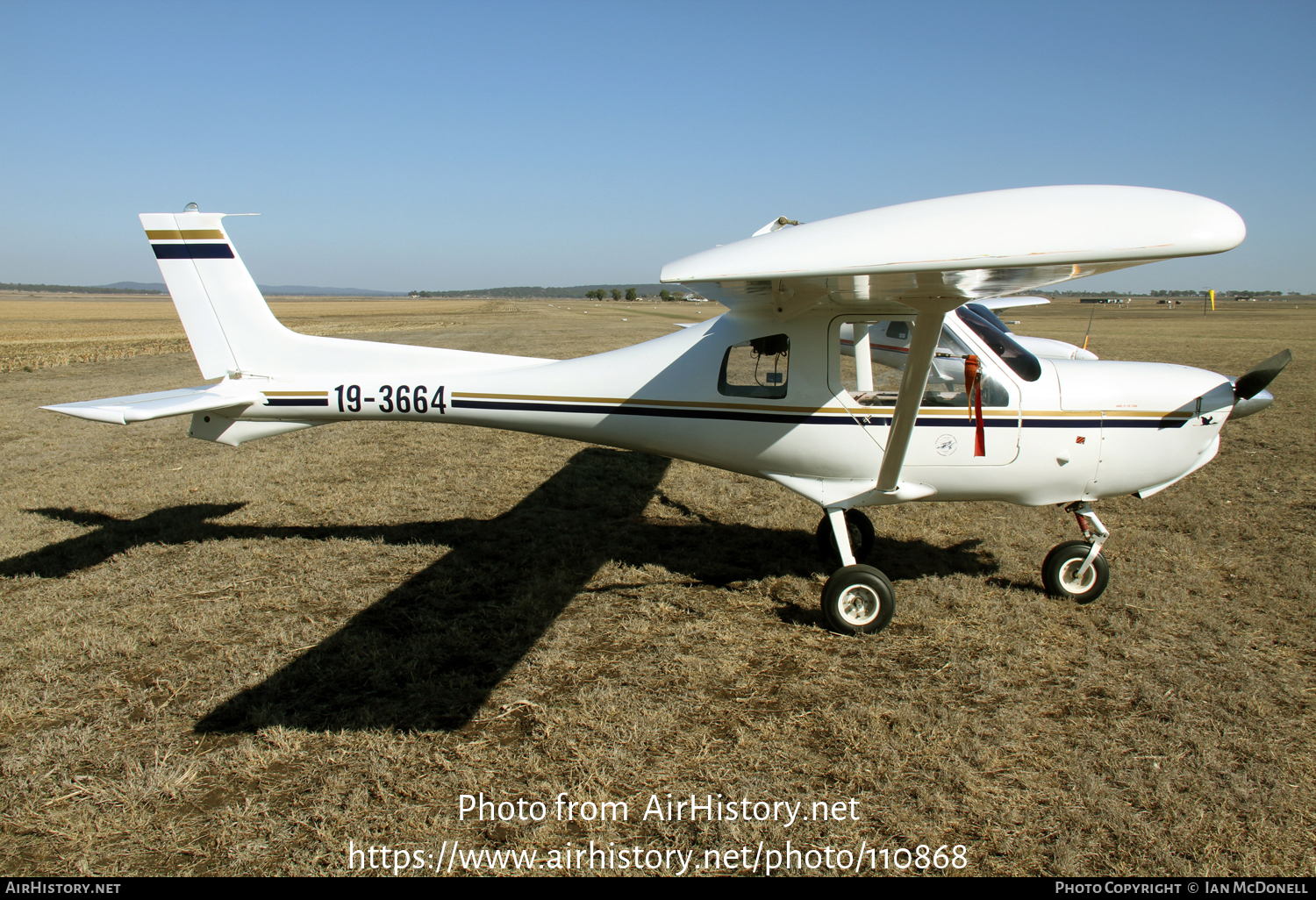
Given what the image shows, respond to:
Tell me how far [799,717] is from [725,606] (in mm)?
1480

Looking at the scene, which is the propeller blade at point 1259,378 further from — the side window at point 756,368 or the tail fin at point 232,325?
the tail fin at point 232,325

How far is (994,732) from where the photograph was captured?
3742 millimetres

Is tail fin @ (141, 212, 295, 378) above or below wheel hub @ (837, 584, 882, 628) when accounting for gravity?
above

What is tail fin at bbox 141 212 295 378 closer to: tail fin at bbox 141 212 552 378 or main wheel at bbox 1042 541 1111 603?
tail fin at bbox 141 212 552 378

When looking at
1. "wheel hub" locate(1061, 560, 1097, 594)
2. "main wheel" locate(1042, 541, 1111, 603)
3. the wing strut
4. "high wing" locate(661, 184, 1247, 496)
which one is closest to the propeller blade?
"main wheel" locate(1042, 541, 1111, 603)

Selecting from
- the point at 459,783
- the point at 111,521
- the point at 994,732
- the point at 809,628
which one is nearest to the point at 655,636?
the point at 809,628

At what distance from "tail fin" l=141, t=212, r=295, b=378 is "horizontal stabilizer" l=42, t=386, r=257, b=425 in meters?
0.28

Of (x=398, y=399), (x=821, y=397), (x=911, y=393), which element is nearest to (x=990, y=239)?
(x=911, y=393)

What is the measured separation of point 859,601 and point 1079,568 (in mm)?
1800

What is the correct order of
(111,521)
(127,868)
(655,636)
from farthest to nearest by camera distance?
(111,521), (655,636), (127,868)

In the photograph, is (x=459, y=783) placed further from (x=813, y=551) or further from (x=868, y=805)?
(x=813, y=551)

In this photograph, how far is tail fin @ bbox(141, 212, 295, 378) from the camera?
5895 millimetres

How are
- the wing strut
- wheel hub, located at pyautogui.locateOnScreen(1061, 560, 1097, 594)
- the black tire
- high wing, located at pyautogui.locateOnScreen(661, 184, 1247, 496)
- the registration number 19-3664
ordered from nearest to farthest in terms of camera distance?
high wing, located at pyautogui.locateOnScreen(661, 184, 1247, 496) < the wing strut < wheel hub, located at pyautogui.locateOnScreen(1061, 560, 1097, 594) < the registration number 19-3664 < the black tire

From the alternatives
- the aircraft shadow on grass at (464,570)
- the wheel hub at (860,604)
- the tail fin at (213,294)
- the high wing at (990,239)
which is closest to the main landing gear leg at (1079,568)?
the aircraft shadow on grass at (464,570)
